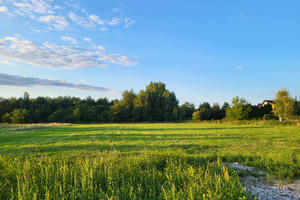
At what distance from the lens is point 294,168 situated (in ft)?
19.3

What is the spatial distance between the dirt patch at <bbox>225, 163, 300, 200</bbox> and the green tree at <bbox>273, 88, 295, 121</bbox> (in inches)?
1422

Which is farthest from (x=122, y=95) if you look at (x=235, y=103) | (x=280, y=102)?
(x=280, y=102)

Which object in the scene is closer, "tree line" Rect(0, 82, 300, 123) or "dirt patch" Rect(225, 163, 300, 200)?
"dirt patch" Rect(225, 163, 300, 200)

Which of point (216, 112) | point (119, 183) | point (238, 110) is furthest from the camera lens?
point (216, 112)

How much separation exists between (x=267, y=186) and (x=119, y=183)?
13.9ft

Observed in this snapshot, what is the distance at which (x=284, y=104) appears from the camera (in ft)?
111

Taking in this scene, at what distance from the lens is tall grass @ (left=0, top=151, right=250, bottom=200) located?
3.75 meters

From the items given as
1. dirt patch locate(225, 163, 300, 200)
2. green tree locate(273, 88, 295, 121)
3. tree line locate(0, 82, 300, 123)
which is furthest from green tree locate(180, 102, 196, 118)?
dirt patch locate(225, 163, 300, 200)

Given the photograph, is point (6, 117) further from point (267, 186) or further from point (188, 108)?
point (267, 186)

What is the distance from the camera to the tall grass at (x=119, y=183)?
148 inches

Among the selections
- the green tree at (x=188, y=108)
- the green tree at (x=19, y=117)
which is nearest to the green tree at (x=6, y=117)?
the green tree at (x=19, y=117)

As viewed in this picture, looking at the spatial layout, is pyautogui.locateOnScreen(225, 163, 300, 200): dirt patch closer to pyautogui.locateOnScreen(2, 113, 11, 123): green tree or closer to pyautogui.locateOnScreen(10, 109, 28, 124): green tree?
pyautogui.locateOnScreen(10, 109, 28, 124): green tree

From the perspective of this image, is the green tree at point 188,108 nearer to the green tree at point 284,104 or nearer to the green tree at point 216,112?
the green tree at point 216,112

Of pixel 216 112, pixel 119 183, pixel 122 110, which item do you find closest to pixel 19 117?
pixel 122 110
